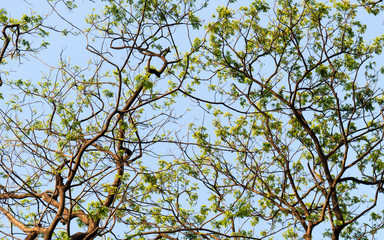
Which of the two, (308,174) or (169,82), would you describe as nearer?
(169,82)

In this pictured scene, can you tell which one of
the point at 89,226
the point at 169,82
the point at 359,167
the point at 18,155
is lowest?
the point at 89,226

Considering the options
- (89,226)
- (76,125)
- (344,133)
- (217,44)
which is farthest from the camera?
(217,44)

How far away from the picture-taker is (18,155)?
312 inches

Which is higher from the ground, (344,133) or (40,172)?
(344,133)

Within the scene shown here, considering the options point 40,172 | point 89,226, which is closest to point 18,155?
point 40,172

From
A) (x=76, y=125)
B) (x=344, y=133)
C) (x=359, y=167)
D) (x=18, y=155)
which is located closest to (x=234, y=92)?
(x=344, y=133)

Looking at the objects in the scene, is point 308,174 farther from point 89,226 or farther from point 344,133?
point 89,226

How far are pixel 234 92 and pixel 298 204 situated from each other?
341 centimetres

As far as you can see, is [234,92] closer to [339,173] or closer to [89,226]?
[339,173]

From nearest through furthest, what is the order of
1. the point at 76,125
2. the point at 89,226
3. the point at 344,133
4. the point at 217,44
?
the point at 76,125 → the point at 89,226 → the point at 344,133 → the point at 217,44

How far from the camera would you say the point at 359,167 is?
10898mm

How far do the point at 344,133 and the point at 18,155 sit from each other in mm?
7296

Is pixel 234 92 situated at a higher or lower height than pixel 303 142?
higher

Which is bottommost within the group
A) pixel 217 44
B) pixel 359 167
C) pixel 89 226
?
pixel 89 226
